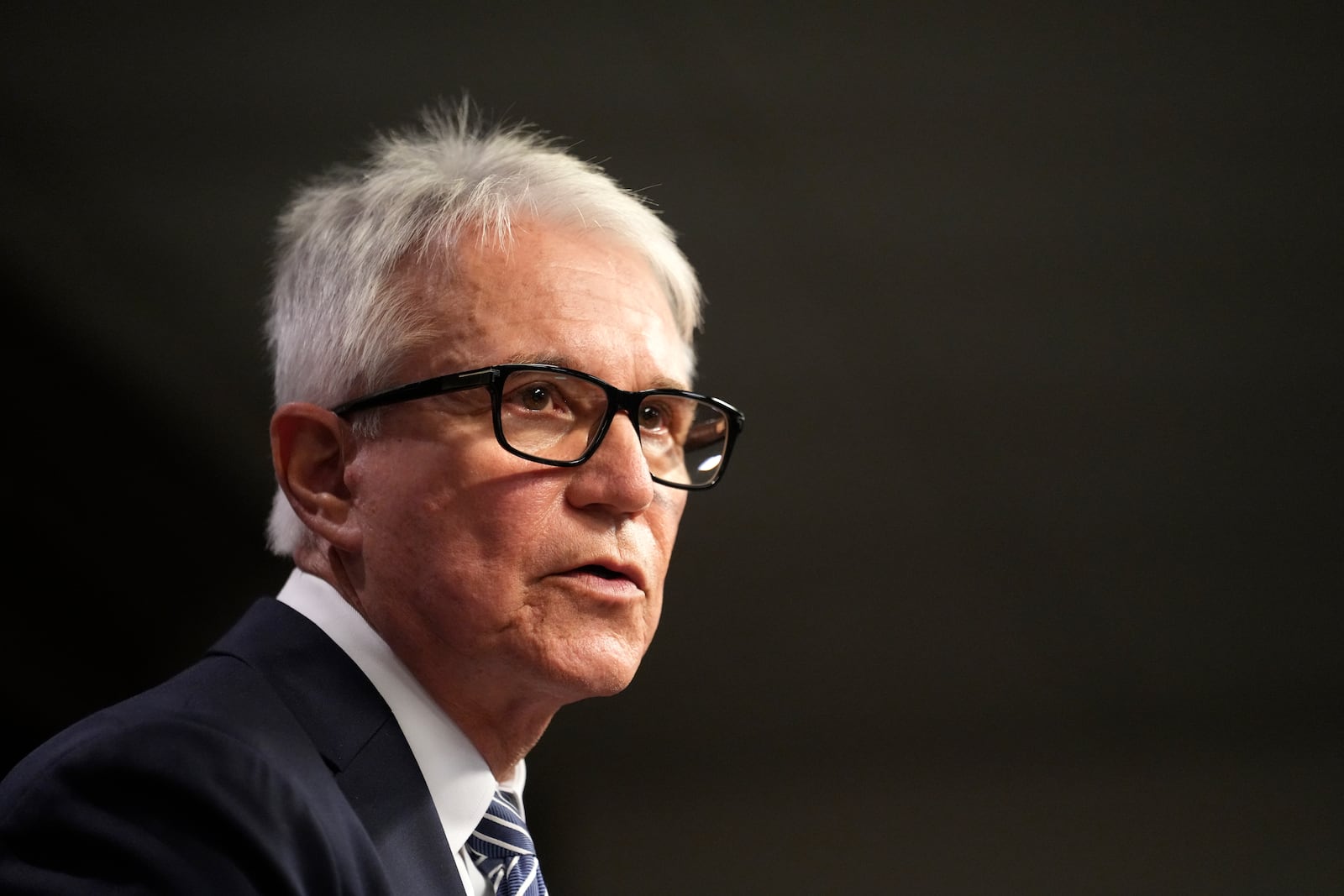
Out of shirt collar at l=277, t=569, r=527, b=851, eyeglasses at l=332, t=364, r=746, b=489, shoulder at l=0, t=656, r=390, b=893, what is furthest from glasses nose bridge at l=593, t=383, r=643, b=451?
shoulder at l=0, t=656, r=390, b=893

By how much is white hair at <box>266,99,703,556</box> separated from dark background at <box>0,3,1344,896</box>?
64cm

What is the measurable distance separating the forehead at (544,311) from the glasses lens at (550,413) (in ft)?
0.07

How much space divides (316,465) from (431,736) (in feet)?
1.15

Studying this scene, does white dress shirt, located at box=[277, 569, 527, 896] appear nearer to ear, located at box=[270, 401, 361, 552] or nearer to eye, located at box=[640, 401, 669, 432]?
ear, located at box=[270, 401, 361, 552]

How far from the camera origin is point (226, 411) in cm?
244

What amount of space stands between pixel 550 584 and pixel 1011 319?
1.48 metres

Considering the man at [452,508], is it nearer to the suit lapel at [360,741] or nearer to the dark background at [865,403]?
the suit lapel at [360,741]

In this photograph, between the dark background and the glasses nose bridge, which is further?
the dark background

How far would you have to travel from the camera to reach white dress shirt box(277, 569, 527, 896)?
1.18m

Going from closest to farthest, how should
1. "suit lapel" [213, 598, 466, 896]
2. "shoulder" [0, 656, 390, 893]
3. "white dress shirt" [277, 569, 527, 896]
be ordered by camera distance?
"shoulder" [0, 656, 390, 893]
"suit lapel" [213, 598, 466, 896]
"white dress shirt" [277, 569, 527, 896]

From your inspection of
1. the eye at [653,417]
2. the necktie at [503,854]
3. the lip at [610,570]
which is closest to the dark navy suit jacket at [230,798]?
the necktie at [503,854]

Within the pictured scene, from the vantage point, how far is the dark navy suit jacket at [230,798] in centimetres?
86

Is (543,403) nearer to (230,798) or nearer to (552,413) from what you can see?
(552,413)

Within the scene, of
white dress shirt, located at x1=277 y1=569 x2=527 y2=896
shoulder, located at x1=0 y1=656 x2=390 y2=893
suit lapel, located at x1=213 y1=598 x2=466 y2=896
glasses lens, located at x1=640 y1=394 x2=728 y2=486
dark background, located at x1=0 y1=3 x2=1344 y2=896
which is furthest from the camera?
dark background, located at x1=0 y1=3 x2=1344 y2=896
